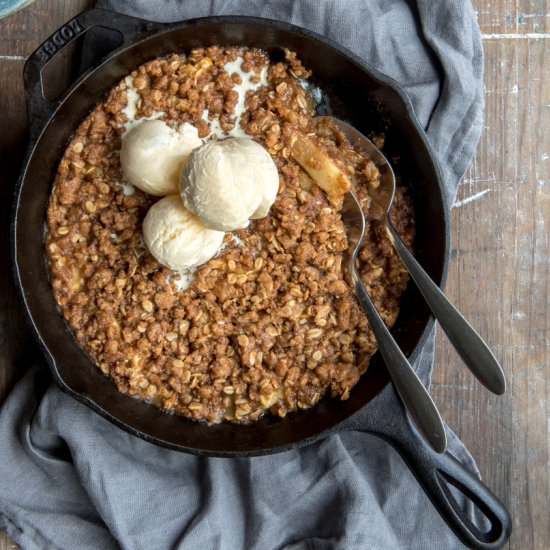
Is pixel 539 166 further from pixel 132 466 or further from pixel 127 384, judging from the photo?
pixel 132 466

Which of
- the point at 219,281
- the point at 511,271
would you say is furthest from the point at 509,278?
the point at 219,281

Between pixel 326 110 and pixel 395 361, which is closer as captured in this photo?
pixel 395 361

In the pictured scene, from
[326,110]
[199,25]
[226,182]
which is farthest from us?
[326,110]

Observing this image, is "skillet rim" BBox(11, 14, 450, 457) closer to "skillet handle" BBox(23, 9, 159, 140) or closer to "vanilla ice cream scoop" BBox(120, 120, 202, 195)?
"skillet handle" BBox(23, 9, 159, 140)

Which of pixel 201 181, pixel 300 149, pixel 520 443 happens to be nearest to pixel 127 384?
pixel 201 181

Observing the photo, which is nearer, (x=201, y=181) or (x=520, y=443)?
(x=201, y=181)

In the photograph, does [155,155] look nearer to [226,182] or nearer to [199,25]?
[226,182]

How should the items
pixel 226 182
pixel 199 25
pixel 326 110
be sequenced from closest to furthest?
pixel 226 182 → pixel 199 25 → pixel 326 110
